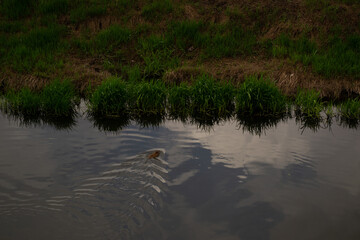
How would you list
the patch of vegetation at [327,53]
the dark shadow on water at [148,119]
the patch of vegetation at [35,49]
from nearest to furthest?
the dark shadow on water at [148,119] < the patch of vegetation at [327,53] < the patch of vegetation at [35,49]

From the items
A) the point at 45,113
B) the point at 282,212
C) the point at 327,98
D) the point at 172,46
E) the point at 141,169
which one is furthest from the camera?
the point at 172,46

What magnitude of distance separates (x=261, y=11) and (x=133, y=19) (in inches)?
154

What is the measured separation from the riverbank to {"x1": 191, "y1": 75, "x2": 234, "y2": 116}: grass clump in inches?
52.5

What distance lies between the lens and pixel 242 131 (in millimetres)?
8086

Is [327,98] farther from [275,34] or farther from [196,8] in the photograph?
[196,8]

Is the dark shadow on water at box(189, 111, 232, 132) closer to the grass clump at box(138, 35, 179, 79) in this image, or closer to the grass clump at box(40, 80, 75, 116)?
the grass clump at box(138, 35, 179, 79)

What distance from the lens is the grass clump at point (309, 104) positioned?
28.8ft

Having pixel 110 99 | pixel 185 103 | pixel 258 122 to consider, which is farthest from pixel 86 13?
pixel 258 122

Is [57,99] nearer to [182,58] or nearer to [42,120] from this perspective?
[42,120]

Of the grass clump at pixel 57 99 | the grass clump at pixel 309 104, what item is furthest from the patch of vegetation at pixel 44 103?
the grass clump at pixel 309 104

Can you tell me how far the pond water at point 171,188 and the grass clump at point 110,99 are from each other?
3.49 feet

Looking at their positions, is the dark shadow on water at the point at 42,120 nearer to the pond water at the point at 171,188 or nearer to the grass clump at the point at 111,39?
the pond water at the point at 171,188

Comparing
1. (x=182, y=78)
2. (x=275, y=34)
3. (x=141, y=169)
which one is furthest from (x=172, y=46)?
(x=141, y=169)

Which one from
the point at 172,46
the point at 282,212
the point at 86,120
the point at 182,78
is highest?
the point at 172,46
